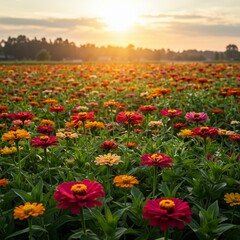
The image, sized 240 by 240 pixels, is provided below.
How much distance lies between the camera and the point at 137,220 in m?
2.52

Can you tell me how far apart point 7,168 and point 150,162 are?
5.66 feet

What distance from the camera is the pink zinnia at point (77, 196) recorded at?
1.82 m

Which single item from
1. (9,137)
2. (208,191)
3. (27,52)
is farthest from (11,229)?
(27,52)

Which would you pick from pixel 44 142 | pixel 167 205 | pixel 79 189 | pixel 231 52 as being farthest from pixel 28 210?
pixel 231 52

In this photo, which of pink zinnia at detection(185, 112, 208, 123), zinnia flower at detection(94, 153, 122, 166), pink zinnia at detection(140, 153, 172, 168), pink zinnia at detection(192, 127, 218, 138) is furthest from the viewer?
pink zinnia at detection(185, 112, 208, 123)

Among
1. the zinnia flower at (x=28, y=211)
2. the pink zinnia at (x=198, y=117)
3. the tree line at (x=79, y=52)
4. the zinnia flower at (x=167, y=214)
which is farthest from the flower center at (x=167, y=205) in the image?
the tree line at (x=79, y=52)

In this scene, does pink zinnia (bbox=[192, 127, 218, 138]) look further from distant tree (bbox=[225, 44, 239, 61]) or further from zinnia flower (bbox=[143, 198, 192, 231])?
distant tree (bbox=[225, 44, 239, 61])

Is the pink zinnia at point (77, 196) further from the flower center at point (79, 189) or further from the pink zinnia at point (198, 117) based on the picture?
the pink zinnia at point (198, 117)

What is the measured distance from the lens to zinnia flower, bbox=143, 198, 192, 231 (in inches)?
67.6

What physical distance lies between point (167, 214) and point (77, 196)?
452 millimetres

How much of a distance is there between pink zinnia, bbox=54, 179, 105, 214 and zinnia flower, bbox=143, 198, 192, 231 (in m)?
0.28

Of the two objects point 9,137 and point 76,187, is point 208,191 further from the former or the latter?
point 9,137

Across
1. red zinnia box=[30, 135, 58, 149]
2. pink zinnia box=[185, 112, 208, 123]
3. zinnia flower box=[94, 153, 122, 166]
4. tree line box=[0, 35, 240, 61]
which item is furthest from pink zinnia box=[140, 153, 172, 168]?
tree line box=[0, 35, 240, 61]

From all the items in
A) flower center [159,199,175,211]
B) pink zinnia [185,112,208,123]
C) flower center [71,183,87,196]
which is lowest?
flower center [159,199,175,211]
